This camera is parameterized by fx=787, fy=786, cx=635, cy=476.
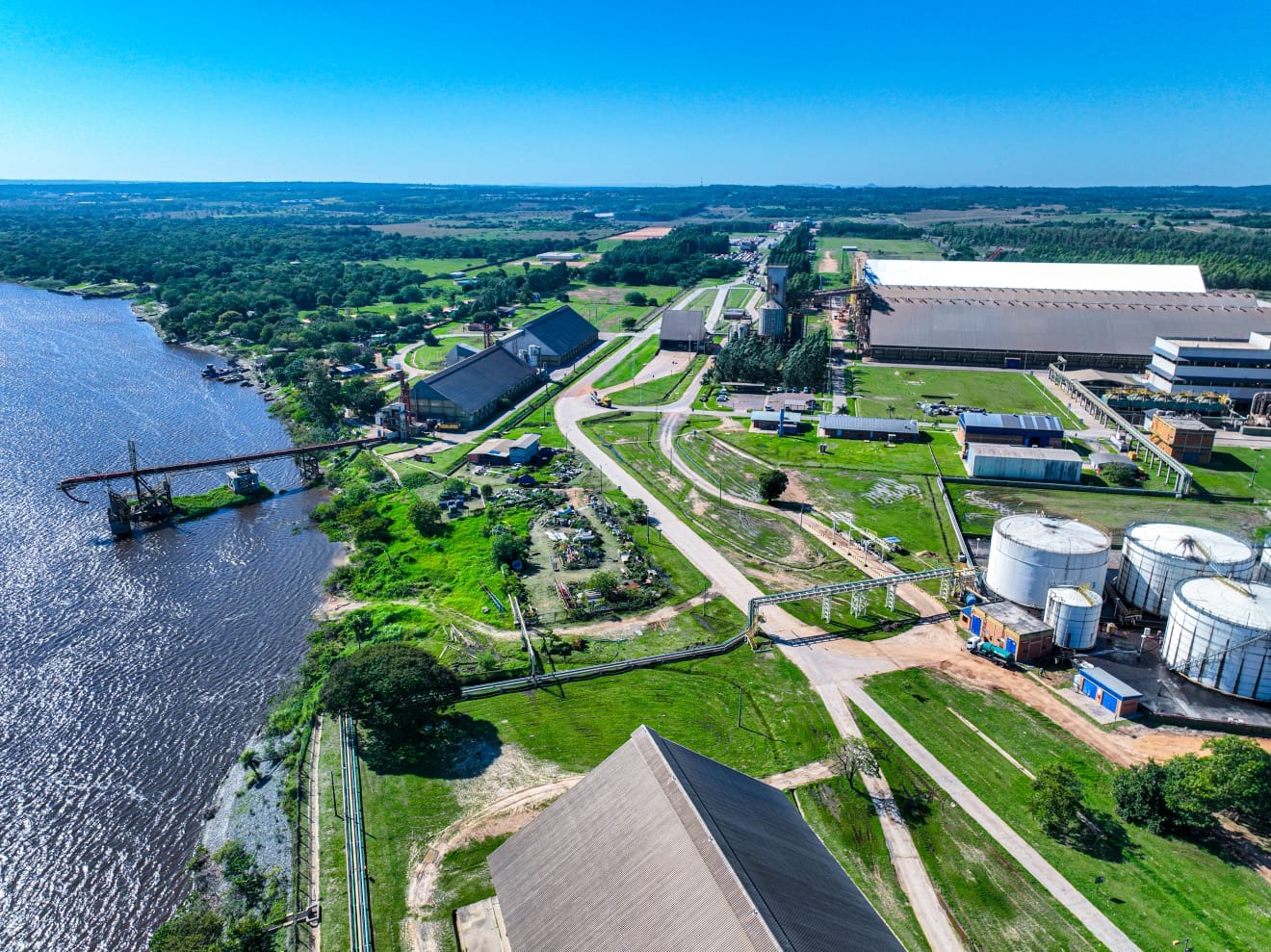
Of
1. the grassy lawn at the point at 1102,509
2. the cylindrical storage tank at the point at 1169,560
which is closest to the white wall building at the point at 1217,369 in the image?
the grassy lawn at the point at 1102,509

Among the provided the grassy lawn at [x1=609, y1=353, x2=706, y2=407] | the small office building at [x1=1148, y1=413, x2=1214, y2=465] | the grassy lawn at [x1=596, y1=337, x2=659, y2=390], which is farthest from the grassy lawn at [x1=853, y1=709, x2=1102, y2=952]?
the grassy lawn at [x1=596, y1=337, x2=659, y2=390]

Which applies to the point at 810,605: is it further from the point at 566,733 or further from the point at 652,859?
the point at 652,859

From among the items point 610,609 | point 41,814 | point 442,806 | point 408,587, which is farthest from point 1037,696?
point 41,814

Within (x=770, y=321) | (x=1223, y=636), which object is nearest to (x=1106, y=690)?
(x=1223, y=636)

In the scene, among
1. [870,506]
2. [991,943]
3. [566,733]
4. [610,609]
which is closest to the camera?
[991,943]

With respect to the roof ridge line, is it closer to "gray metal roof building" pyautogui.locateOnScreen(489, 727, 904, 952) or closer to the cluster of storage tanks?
"gray metal roof building" pyautogui.locateOnScreen(489, 727, 904, 952)
